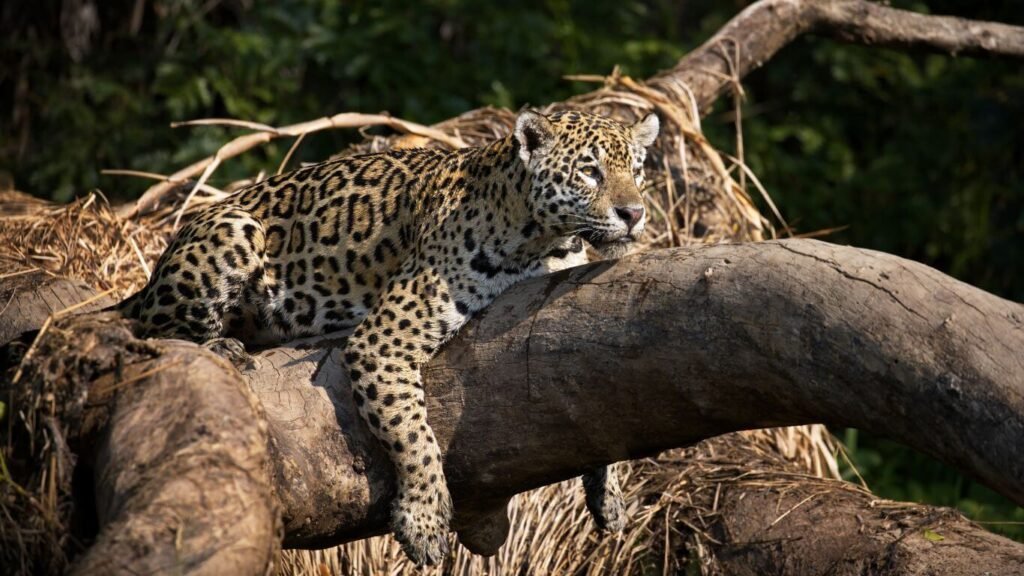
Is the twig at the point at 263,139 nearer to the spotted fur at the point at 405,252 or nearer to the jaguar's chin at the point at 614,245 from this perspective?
the spotted fur at the point at 405,252

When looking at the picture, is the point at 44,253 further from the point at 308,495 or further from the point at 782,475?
the point at 782,475

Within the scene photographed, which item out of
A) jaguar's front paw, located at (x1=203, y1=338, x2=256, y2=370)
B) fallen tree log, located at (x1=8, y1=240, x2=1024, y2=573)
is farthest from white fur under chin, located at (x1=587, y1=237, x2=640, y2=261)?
jaguar's front paw, located at (x1=203, y1=338, x2=256, y2=370)

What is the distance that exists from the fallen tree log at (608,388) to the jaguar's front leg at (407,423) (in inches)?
4.2

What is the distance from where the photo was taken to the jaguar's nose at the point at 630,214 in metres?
5.24

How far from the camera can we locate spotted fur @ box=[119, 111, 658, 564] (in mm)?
5191

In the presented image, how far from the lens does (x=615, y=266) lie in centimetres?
501

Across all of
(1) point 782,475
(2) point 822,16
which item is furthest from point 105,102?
(1) point 782,475

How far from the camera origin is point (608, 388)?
484 cm

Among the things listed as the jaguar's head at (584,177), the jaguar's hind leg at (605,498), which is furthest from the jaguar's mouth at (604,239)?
the jaguar's hind leg at (605,498)

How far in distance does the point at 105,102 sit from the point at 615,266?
853 centimetres

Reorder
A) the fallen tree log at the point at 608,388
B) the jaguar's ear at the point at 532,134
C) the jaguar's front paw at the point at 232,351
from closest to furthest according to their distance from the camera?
the fallen tree log at the point at 608,388 < the jaguar's front paw at the point at 232,351 < the jaguar's ear at the point at 532,134

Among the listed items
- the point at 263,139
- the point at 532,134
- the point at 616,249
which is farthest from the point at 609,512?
the point at 263,139

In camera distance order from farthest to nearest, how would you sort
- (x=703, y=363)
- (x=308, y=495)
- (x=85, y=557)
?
(x=308, y=495)
(x=703, y=363)
(x=85, y=557)

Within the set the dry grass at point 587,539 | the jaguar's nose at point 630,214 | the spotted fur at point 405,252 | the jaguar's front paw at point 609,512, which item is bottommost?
the dry grass at point 587,539
